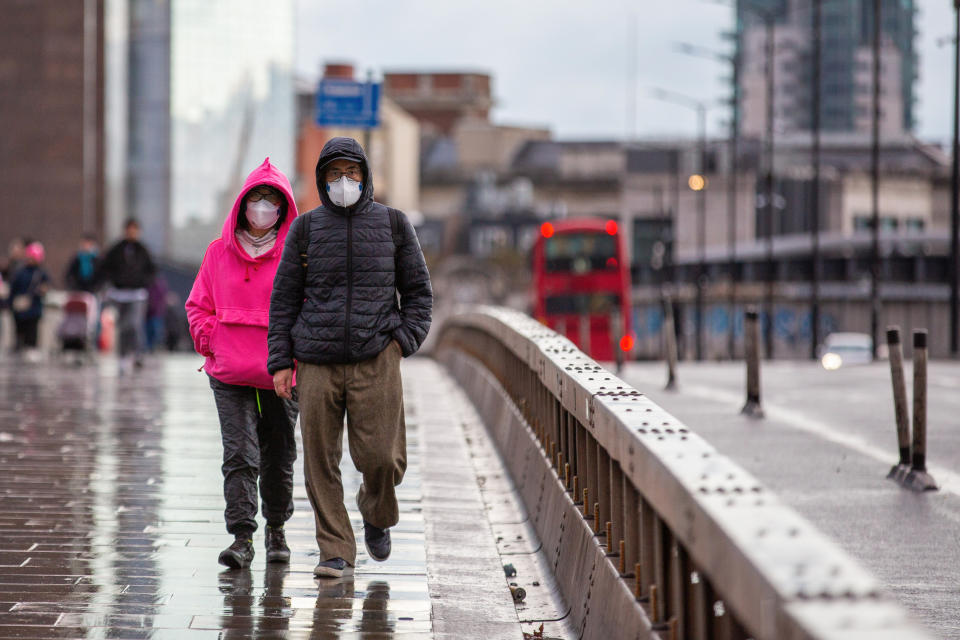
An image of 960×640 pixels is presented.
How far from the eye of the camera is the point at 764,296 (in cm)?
7294

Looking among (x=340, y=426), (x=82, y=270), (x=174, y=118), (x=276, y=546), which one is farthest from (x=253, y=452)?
(x=174, y=118)

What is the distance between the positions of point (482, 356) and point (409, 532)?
1029 centimetres

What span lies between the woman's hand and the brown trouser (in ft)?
0.15

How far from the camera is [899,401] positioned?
11.1 metres

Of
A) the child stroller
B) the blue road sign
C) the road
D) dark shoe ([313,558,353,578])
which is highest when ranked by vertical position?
the blue road sign

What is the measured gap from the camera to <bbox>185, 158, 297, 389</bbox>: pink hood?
7.27 meters

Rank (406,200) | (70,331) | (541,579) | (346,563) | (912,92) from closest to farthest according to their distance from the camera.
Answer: (346,563)
(541,579)
(70,331)
(406,200)
(912,92)

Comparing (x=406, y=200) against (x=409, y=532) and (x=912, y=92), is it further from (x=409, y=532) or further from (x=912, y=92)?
(x=409, y=532)

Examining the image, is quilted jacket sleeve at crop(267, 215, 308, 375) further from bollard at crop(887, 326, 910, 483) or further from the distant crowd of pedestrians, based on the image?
the distant crowd of pedestrians

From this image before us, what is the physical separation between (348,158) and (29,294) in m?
20.3

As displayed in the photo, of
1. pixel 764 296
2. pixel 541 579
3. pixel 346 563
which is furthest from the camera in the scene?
pixel 764 296

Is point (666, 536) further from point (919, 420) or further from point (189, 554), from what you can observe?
point (919, 420)

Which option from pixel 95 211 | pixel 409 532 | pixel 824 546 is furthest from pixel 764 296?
pixel 824 546

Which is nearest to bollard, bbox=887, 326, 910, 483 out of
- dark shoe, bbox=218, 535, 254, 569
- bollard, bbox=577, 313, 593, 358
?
dark shoe, bbox=218, 535, 254, 569
